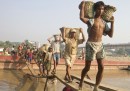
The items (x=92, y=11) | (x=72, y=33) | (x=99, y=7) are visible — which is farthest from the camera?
(x=72, y=33)

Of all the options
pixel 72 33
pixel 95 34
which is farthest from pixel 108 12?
pixel 72 33

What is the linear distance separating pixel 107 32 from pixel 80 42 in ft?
10.7

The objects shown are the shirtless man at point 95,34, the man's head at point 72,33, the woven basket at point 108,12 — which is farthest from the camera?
the man's head at point 72,33

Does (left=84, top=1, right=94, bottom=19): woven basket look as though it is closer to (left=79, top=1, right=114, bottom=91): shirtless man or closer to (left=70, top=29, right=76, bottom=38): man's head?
(left=79, top=1, right=114, bottom=91): shirtless man

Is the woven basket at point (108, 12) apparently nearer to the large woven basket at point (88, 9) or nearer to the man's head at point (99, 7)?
the man's head at point (99, 7)

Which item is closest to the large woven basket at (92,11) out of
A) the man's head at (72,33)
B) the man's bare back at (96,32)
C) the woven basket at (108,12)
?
the woven basket at (108,12)

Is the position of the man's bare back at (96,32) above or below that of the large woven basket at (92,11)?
below

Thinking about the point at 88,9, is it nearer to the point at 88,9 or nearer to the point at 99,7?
the point at 88,9

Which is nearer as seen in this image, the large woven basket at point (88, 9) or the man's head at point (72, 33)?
the large woven basket at point (88, 9)

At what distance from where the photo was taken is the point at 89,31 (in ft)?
21.1

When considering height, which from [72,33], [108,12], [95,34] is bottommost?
[95,34]

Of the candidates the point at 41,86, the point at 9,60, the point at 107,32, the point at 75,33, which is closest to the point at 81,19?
the point at 107,32

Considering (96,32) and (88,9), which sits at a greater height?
(88,9)

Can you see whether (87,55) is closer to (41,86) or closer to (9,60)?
(41,86)
